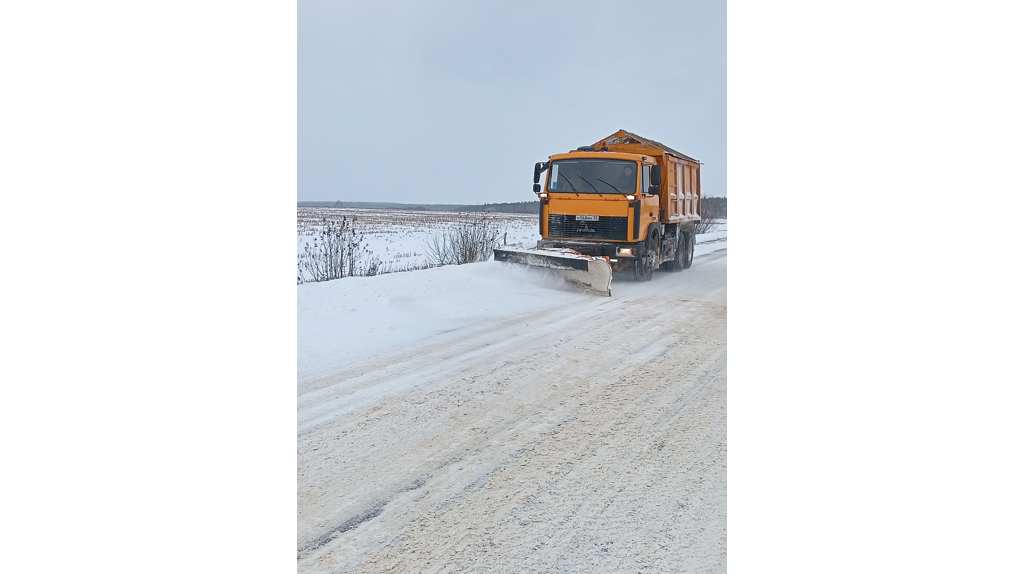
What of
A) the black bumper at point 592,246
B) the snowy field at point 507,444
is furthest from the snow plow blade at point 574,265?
the snowy field at point 507,444

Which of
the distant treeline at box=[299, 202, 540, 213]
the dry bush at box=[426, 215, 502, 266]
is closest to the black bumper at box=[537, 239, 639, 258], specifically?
the distant treeline at box=[299, 202, 540, 213]

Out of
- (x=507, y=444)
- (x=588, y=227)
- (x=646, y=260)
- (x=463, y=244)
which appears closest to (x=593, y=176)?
(x=588, y=227)

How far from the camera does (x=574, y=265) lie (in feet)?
22.9

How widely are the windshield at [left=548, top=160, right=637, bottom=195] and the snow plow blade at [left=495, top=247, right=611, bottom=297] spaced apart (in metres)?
0.95

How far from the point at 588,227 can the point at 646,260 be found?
0.88m

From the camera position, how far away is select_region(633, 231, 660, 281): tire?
786cm

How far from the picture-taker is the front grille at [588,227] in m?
7.66

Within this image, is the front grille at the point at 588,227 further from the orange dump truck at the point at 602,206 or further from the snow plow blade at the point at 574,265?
the snow plow blade at the point at 574,265

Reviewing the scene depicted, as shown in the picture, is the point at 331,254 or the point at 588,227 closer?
the point at 331,254

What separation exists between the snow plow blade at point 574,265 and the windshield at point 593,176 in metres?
0.95

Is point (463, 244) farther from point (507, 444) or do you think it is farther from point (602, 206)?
point (507, 444)
